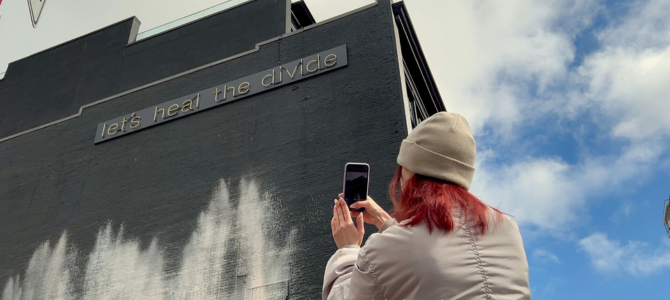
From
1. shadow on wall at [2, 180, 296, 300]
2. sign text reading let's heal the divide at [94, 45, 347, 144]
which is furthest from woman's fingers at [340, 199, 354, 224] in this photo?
sign text reading let's heal the divide at [94, 45, 347, 144]

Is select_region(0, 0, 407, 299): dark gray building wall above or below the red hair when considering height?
above

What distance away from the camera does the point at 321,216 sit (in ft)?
35.1

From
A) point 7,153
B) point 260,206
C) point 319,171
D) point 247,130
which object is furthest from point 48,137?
point 319,171

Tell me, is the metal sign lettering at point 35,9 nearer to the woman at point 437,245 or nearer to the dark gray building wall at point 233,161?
the dark gray building wall at point 233,161

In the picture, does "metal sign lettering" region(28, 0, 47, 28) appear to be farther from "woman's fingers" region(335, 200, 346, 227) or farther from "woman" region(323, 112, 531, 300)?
"woman" region(323, 112, 531, 300)

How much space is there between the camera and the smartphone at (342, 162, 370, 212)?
2.61 m

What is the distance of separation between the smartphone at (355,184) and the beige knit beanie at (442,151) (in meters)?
0.54

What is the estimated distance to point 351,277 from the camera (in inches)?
71.5

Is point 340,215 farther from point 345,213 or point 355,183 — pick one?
point 355,183

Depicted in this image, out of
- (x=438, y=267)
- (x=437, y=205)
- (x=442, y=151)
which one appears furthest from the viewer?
(x=442, y=151)

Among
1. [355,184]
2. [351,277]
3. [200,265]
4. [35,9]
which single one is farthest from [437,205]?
[200,265]

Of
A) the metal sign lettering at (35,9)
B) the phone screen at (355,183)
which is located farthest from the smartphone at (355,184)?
the metal sign lettering at (35,9)

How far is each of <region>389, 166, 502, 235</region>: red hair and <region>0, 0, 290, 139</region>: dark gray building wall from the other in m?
12.9

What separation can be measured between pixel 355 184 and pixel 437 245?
1059mm
